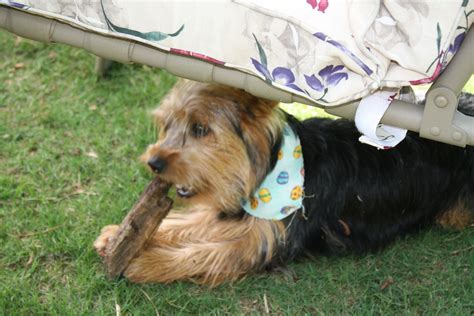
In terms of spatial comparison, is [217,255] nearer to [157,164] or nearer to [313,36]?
[157,164]

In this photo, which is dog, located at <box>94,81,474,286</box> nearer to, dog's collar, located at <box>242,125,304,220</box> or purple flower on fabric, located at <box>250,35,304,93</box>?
dog's collar, located at <box>242,125,304,220</box>

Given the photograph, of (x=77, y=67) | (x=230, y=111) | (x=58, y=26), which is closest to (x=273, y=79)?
(x=230, y=111)

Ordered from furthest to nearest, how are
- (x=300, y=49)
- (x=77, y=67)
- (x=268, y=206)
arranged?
(x=77, y=67), (x=268, y=206), (x=300, y=49)

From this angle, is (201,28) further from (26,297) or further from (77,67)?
(77,67)

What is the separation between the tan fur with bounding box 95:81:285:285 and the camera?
2717 mm

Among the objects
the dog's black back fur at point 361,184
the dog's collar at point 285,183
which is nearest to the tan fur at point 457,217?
the dog's black back fur at point 361,184

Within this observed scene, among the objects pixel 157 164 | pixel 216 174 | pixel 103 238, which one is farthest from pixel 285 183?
pixel 103 238

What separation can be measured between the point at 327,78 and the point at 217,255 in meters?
1.20

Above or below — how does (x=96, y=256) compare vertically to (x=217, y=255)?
below

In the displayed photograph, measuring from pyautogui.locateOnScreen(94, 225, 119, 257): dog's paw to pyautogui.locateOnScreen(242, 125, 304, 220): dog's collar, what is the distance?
2.15 feet

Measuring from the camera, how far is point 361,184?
293 cm

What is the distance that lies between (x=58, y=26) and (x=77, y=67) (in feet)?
6.81

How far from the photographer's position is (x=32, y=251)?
9.79ft

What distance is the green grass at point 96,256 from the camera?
276 cm
